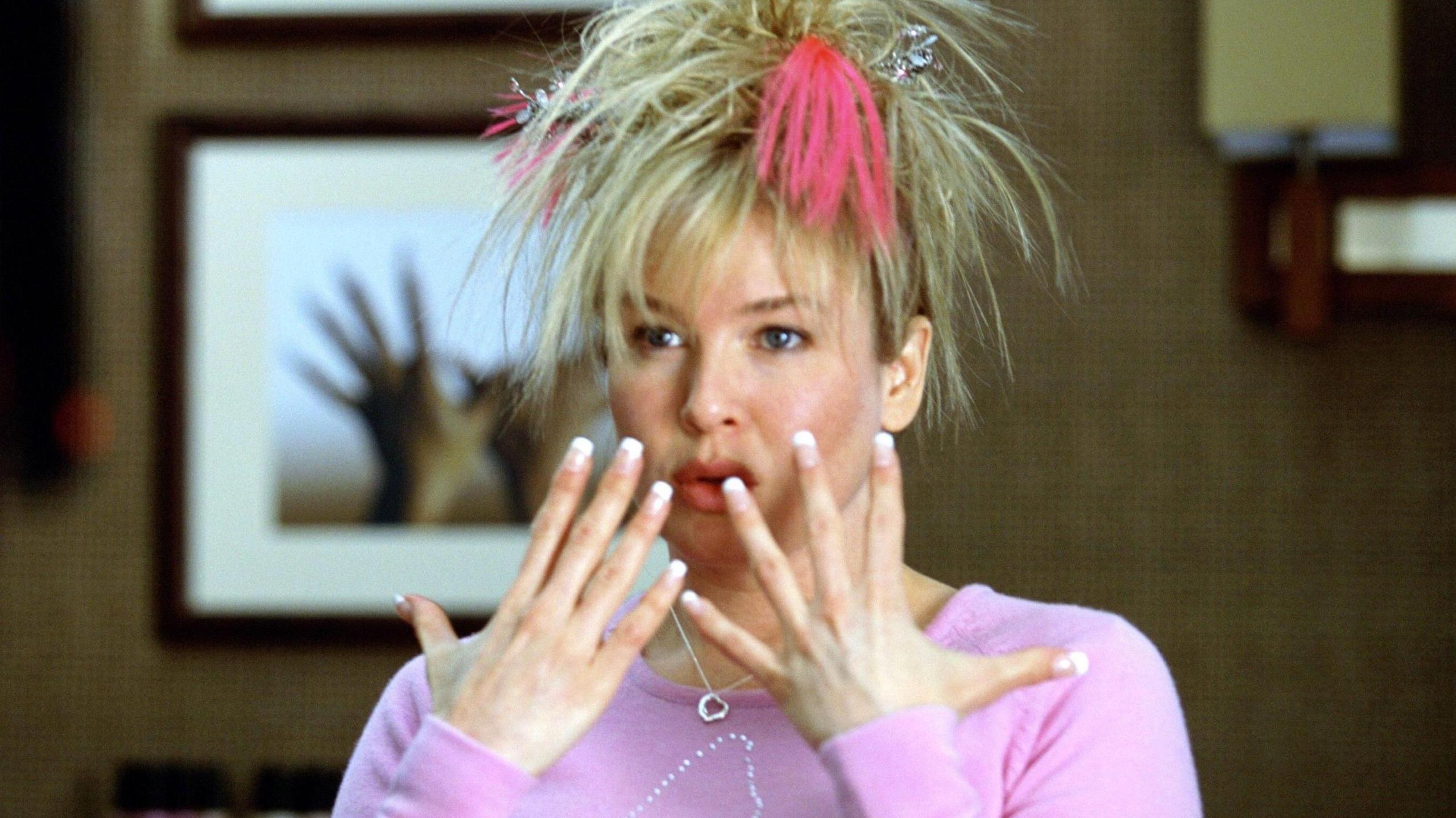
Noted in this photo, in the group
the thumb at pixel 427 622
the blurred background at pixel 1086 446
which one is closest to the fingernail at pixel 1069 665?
the thumb at pixel 427 622

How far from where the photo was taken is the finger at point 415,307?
2.47 metres

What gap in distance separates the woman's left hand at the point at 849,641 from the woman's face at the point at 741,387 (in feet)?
0.16

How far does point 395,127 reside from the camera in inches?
97.8

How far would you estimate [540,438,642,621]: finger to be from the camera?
1072mm

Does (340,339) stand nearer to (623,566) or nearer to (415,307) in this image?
(415,307)

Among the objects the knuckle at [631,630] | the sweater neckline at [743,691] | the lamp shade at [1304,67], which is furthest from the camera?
the lamp shade at [1304,67]

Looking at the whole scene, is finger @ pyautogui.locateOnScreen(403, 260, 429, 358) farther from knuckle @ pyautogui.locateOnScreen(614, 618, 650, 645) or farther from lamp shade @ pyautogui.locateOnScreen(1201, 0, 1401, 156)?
knuckle @ pyautogui.locateOnScreen(614, 618, 650, 645)

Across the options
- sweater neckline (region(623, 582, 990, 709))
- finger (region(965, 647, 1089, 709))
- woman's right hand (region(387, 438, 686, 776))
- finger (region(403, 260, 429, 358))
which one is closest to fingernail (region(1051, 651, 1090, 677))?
finger (region(965, 647, 1089, 709))

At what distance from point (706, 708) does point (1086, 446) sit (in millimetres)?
1316

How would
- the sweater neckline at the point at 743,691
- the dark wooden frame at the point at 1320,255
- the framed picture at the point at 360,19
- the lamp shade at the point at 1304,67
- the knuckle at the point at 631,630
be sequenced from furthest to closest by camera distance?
the framed picture at the point at 360,19 < the dark wooden frame at the point at 1320,255 < the lamp shade at the point at 1304,67 < the sweater neckline at the point at 743,691 < the knuckle at the point at 631,630

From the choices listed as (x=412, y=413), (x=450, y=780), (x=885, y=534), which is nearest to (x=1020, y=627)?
(x=885, y=534)

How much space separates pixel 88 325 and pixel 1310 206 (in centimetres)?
174

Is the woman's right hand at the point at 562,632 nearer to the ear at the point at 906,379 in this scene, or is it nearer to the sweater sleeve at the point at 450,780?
the sweater sleeve at the point at 450,780

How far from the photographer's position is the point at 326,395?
2512 mm
